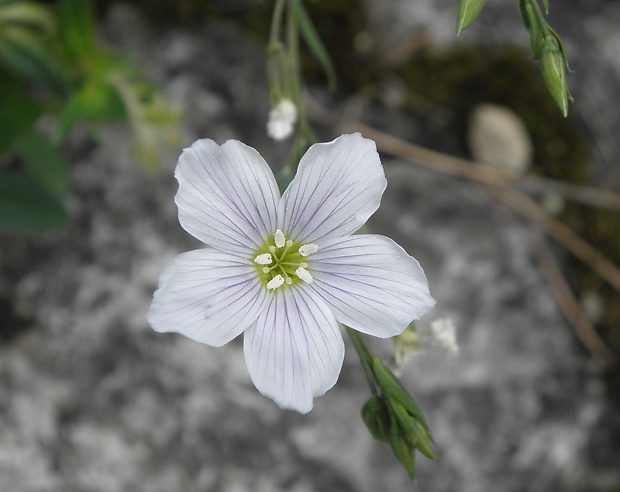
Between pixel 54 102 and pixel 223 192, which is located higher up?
pixel 54 102

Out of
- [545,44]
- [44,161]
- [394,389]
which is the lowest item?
[394,389]

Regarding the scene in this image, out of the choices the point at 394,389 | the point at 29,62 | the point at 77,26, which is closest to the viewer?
the point at 394,389

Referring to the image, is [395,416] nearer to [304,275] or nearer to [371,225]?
[304,275]

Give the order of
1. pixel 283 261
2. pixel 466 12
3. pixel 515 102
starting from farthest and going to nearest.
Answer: pixel 515 102 < pixel 283 261 < pixel 466 12

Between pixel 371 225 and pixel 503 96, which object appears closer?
pixel 371 225

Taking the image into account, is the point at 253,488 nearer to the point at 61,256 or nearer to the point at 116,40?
the point at 61,256

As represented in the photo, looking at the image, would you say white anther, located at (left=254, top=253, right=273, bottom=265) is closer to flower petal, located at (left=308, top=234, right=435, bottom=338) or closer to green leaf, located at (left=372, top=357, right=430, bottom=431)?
flower petal, located at (left=308, top=234, right=435, bottom=338)

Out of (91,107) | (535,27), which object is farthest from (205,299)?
(91,107)

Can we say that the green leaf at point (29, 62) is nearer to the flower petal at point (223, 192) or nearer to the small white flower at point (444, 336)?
the flower petal at point (223, 192)
